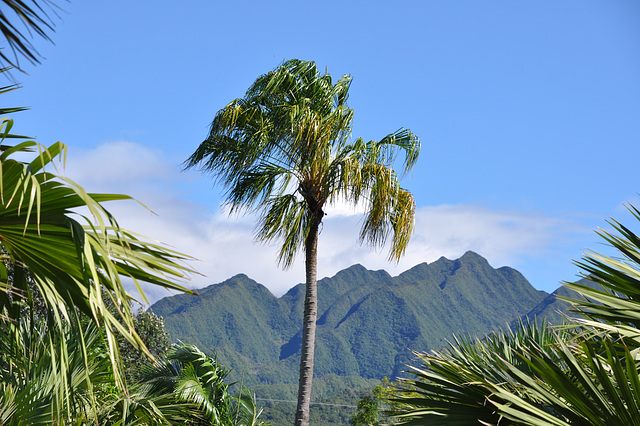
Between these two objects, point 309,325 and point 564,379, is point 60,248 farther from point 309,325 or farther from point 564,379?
point 309,325

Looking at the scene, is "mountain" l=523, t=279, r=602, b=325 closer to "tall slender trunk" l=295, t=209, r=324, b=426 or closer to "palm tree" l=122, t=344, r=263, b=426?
"tall slender trunk" l=295, t=209, r=324, b=426

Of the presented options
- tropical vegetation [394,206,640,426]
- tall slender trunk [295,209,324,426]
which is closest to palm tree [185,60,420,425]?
tall slender trunk [295,209,324,426]

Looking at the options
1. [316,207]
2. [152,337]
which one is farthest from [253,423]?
[152,337]

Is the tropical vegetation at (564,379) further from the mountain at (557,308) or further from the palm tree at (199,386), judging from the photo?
the palm tree at (199,386)

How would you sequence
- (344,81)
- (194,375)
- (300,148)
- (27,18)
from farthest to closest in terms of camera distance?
(344,81), (300,148), (194,375), (27,18)

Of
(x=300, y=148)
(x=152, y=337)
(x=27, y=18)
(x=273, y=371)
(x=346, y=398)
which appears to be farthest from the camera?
(x=273, y=371)

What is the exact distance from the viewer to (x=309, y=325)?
8.98m

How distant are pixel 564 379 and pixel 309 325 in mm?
6403

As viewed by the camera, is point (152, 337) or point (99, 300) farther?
point (152, 337)

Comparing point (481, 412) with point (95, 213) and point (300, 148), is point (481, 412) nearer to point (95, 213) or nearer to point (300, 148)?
point (95, 213)

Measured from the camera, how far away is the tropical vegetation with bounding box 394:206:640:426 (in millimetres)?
2719

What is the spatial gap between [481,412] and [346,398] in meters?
102

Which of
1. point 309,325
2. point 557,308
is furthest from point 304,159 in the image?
point 557,308

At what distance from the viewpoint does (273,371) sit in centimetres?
19750
